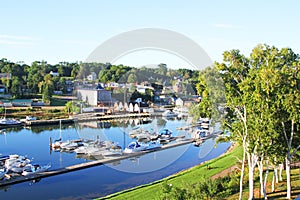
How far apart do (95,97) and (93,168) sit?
12.6m

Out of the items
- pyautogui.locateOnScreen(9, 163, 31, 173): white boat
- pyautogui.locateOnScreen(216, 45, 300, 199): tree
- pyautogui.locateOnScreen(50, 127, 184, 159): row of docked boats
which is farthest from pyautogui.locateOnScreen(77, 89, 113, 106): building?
pyautogui.locateOnScreen(216, 45, 300, 199): tree

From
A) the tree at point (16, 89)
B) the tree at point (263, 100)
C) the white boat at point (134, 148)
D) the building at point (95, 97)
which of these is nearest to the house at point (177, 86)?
the white boat at point (134, 148)

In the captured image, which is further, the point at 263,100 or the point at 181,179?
the point at 181,179

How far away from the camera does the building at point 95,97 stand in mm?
23394

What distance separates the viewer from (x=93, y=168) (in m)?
13.4

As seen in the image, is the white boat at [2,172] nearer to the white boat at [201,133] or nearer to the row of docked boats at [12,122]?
the white boat at [201,133]

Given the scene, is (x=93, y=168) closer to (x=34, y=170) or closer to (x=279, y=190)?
(x=34, y=170)

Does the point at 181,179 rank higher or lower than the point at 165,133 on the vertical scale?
lower

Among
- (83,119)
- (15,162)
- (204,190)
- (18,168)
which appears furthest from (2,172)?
(83,119)

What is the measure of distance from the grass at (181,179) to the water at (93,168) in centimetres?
95

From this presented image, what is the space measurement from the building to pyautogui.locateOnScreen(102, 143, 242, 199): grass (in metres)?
10.8

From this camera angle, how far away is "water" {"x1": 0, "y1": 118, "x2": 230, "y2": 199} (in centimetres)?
1093

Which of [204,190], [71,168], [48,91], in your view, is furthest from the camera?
[48,91]

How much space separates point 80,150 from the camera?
16.1 m
